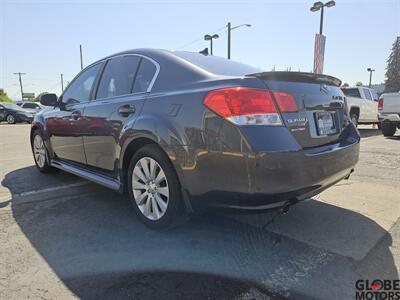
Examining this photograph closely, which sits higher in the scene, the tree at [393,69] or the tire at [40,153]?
the tree at [393,69]

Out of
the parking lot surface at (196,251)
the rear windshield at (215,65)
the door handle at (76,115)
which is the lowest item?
the parking lot surface at (196,251)

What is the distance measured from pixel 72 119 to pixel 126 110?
4.44 feet

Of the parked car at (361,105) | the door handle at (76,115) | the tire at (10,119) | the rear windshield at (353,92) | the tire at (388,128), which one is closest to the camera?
the door handle at (76,115)

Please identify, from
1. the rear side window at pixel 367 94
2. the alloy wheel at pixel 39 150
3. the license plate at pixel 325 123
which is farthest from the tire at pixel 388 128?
the alloy wheel at pixel 39 150

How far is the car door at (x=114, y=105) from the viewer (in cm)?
305

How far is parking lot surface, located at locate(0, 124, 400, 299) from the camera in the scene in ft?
6.88

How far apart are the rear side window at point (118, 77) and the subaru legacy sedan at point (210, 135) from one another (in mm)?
12

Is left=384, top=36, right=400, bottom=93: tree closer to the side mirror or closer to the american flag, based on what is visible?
the american flag

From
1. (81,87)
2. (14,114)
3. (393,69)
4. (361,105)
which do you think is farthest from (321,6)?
(393,69)

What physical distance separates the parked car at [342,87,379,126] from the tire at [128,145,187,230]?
10876mm

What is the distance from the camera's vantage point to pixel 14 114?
21.3 metres

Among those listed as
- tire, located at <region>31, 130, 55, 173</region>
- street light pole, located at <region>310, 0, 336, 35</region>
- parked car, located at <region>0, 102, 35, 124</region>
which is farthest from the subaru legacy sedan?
parked car, located at <region>0, 102, 35, 124</region>

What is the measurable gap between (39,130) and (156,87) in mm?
3143

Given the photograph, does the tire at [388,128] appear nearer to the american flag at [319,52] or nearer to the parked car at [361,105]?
the parked car at [361,105]
